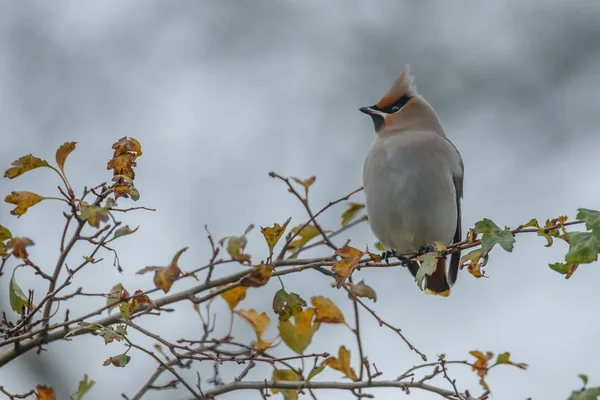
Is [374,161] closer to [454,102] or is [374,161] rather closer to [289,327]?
[289,327]

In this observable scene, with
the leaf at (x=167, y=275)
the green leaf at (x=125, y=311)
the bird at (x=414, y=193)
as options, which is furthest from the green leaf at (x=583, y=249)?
the bird at (x=414, y=193)

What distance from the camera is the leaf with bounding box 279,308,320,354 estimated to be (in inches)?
104

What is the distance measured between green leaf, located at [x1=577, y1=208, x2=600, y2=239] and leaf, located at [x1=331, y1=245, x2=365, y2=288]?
0.62 metres

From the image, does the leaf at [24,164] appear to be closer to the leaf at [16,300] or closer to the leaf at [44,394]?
the leaf at [16,300]

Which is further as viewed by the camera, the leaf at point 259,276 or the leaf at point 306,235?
the leaf at point 306,235

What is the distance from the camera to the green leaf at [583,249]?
218 cm

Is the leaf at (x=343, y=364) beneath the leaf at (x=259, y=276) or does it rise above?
above

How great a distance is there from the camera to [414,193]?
13.9ft

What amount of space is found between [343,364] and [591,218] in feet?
2.60

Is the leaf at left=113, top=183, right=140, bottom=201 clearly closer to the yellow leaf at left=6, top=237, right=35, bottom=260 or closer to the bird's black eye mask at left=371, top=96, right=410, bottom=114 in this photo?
the yellow leaf at left=6, top=237, right=35, bottom=260

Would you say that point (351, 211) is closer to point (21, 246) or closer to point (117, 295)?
point (117, 295)

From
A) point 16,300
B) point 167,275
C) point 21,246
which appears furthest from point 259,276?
point 16,300

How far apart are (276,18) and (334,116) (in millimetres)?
1492

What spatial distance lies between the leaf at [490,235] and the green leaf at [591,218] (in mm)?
219
